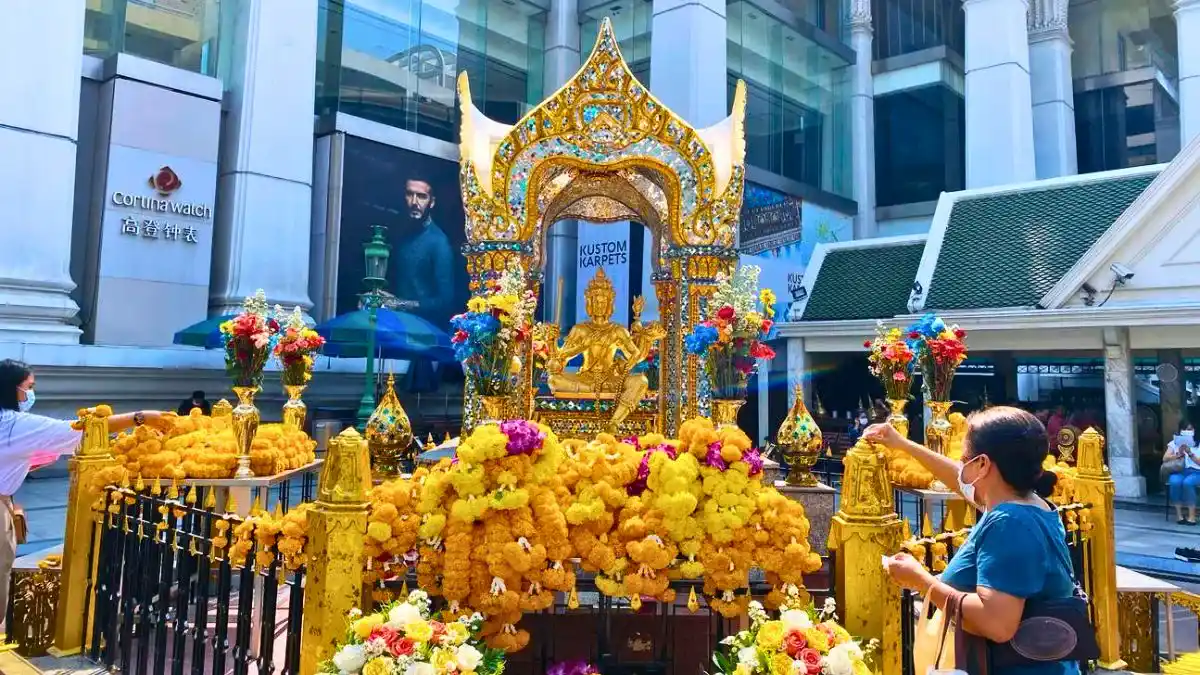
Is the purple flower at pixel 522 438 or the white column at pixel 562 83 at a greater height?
the white column at pixel 562 83

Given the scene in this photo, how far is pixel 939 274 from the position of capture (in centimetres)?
1591

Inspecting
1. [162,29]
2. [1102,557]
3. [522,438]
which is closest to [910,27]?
[162,29]

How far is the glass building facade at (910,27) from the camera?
26625mm

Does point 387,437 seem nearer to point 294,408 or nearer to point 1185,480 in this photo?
point 294,408

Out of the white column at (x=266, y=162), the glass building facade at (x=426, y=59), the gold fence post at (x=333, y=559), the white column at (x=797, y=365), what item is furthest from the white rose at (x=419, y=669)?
the glass building facade at (x=426, y=59)

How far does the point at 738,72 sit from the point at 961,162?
29.9ft

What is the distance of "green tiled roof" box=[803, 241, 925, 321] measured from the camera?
1659 centimetres

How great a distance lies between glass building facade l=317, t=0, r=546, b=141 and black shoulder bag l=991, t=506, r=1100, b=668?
58.8 feet

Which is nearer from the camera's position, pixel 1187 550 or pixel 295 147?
pixel 1187 550

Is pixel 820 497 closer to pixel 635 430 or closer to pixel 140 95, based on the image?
pixel 635 430

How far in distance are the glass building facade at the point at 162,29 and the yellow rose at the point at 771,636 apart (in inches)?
642

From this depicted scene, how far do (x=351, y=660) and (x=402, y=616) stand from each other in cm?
26

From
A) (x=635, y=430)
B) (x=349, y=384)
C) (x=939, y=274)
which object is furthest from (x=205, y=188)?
(x=939, y=274)

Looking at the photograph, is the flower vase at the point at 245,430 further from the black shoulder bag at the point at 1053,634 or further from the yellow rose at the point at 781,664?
the black shoulder bag at the point at 1053,634
